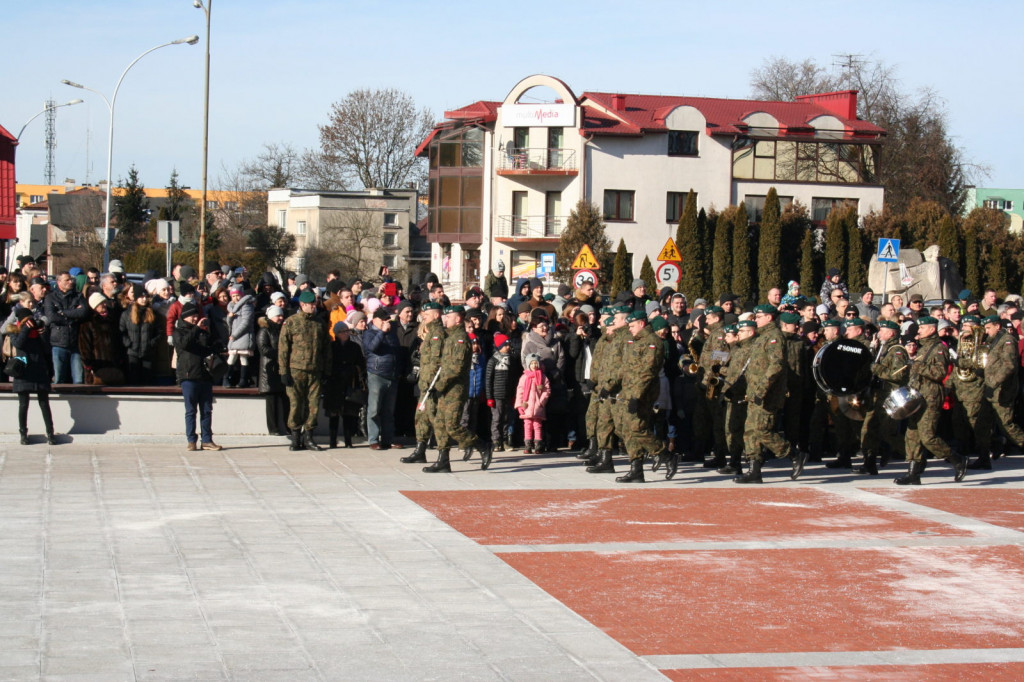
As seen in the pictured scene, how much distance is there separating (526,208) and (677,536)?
52.4 meters

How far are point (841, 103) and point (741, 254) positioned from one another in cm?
1502

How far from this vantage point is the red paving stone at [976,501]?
12.0 meters

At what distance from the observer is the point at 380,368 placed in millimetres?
15266

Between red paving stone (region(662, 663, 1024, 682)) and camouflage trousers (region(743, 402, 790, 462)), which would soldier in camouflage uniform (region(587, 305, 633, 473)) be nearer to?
camouflage trousers (region(743, 402, 790, 462))

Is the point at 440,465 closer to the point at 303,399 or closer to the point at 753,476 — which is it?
the point at 303,399

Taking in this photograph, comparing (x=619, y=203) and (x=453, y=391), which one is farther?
(x=619, y=203)

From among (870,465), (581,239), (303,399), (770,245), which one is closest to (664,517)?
(870,465)

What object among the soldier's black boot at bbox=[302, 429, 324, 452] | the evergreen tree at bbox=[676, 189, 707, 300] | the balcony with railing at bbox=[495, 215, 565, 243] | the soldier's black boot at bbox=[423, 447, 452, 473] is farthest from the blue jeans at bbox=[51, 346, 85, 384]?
the balcony with railing at bbox=[495, 215, 565, 243]

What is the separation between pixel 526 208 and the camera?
62375mm

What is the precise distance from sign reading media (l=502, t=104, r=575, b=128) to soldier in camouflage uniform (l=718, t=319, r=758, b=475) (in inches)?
1837

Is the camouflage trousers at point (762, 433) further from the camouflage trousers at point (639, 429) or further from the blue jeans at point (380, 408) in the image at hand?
the blue jeans at point (380, 408)

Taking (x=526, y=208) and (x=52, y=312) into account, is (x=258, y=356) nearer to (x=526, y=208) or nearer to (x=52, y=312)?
(x=52, y=312)

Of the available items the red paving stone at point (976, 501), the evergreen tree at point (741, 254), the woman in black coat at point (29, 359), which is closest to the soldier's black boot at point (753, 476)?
the red paving stone at point (976, 501)

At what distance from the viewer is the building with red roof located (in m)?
60.3
